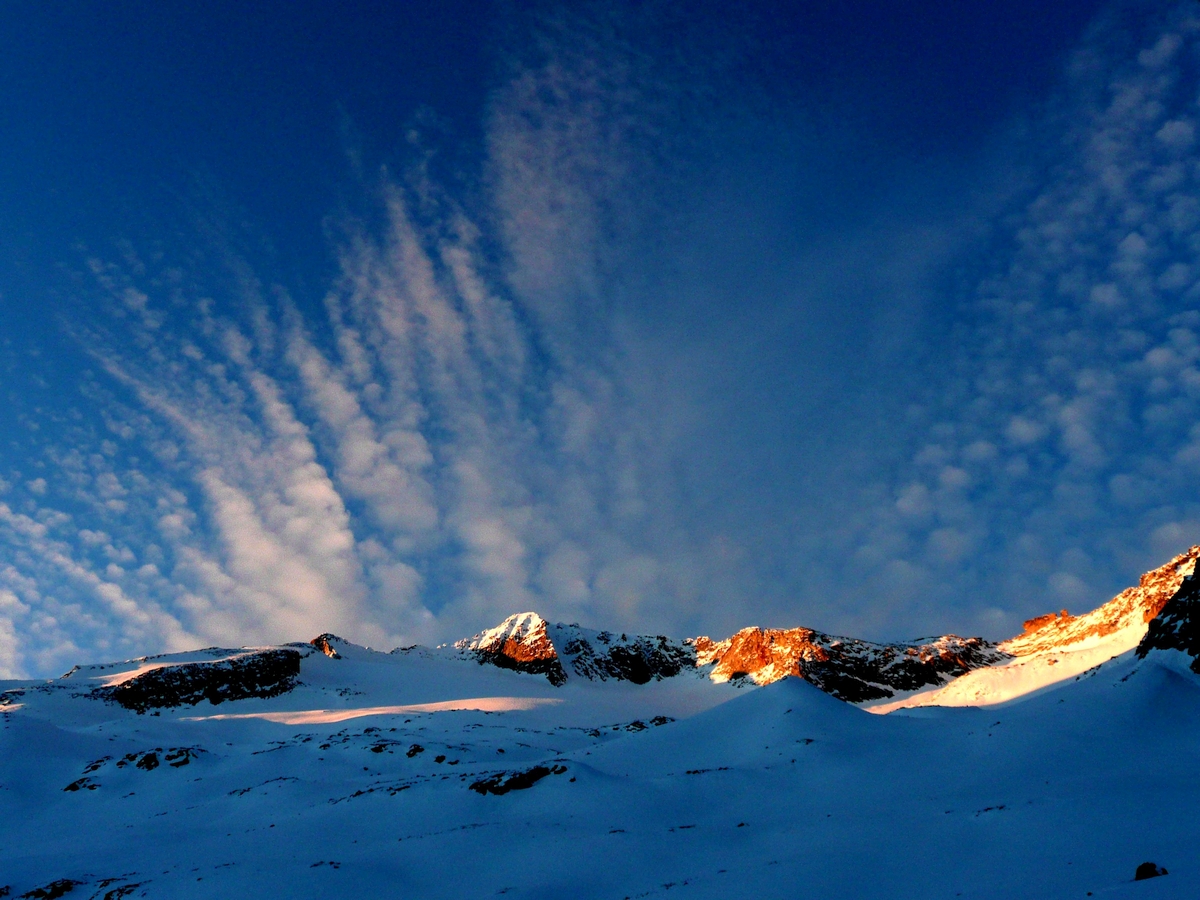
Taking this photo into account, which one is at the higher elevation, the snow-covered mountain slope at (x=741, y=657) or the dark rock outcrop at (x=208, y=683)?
the snow-covered mountain slope at (x=741, y=657)

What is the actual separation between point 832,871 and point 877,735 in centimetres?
1451

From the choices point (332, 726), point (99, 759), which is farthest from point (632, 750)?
point (332, 726)

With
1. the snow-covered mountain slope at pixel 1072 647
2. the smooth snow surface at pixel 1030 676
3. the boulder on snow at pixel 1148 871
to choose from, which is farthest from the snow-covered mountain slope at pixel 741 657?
the boulder on snow at pixel 1148 871

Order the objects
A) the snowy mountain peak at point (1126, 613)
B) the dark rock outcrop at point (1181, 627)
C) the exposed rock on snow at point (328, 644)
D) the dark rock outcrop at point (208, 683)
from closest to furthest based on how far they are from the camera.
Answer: the dark rock outcrop at point (1181, 627), the dark rock outcrop at point (208, 683), the snowy mountain peak at point (1126, 613), the exposed rock on snow at point (328, 644)

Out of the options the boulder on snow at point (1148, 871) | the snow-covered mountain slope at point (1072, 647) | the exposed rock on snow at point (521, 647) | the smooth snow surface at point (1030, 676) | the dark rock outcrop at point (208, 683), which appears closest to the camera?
the boulder on snow at point (1148, 871)

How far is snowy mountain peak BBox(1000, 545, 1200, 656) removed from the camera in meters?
65.5

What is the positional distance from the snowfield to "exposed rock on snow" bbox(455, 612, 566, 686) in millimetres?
65143

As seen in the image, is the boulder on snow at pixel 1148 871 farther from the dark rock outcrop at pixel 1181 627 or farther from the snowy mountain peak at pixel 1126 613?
the snowy mountain peak at pixel 1126 613

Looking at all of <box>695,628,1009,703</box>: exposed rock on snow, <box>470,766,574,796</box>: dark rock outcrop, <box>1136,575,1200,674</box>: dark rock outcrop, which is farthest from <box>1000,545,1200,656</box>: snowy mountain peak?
<box>470,766,574,796</box>: dark rock outcrop

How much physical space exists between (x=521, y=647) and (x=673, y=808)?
94.7 metres

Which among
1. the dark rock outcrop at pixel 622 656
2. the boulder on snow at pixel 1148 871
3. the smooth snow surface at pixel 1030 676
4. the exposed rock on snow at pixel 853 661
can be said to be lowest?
the boulder on snow at pixel 1148 871

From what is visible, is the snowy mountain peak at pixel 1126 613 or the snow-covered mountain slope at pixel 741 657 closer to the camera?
the snowy mountain peak at pixel 1126 613

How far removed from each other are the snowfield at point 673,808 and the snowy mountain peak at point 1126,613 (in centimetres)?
4909

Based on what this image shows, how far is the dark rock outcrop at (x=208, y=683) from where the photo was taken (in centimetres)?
6038
